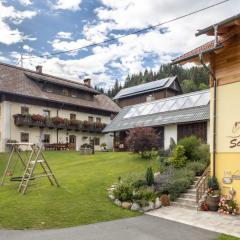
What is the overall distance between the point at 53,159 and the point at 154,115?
1003 centimetres

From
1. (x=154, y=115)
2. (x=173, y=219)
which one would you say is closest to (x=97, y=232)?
(x=173, y=219)

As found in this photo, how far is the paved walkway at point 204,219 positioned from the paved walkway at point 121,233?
1.49 feet

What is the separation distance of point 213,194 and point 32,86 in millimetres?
30722

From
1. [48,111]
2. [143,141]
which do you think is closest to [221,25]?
[143,141]

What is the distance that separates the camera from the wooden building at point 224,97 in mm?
12641

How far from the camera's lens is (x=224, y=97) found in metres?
13.2

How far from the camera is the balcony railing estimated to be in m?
36.2

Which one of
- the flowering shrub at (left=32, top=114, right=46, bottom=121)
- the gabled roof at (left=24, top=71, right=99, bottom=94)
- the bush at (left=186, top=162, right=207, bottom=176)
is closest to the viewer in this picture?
the bush at (left=186, top=162, right=207, bottom=176)

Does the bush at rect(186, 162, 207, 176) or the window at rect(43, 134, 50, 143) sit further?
the window at rect(43, 134, 50, 143)

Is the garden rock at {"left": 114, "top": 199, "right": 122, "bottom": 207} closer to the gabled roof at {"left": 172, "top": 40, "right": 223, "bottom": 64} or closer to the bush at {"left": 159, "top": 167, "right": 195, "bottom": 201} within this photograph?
the bush at {"left": 159, "top": 167, "right": 195, "bottom": 201}

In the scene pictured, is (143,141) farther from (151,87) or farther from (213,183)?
(151,87)

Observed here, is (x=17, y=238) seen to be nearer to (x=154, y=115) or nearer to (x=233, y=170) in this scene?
(x=233, y=170)

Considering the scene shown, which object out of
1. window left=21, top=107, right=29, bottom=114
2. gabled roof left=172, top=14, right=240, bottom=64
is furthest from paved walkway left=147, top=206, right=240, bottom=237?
window left=21, top=107, right=29, bottom=114

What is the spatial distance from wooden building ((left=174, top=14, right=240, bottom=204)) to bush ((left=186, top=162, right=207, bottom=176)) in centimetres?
311
